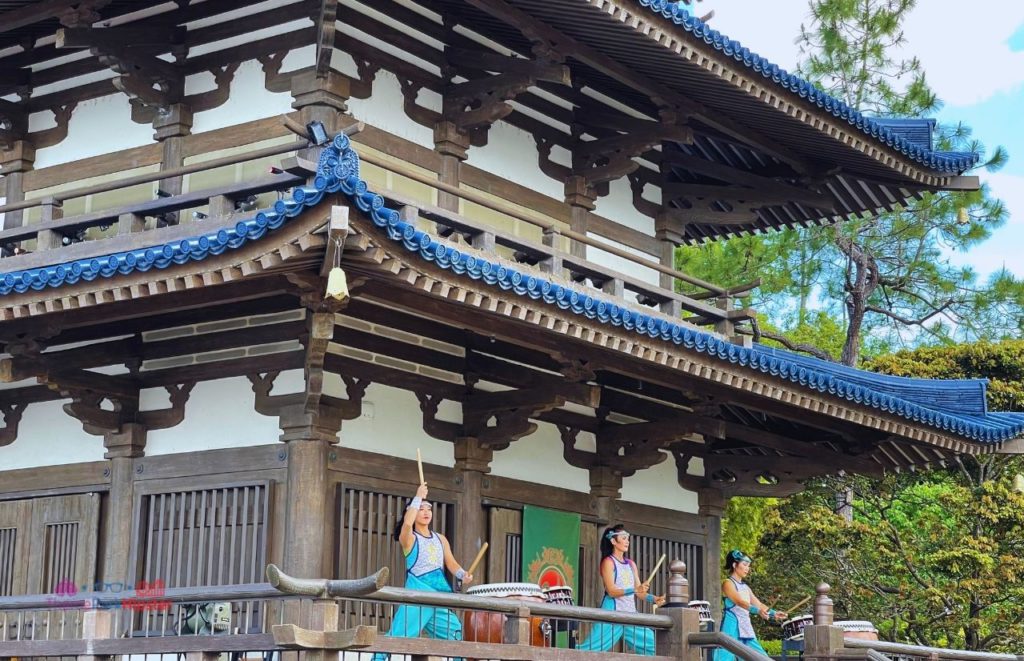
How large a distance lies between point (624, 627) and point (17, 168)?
7510mm

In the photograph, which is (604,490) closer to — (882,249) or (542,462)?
(542,462)

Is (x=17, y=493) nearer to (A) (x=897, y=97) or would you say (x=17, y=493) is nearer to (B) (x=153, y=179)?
(B) (x=153, y=179)

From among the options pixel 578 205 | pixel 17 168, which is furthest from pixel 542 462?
pixel 17 168

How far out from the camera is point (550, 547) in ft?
46.0

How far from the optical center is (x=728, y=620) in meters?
13.9

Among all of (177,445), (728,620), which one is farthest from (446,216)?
(728,620)

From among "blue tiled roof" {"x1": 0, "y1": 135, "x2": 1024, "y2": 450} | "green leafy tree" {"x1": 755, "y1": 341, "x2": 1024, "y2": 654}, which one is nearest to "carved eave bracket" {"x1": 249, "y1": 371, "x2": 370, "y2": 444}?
"blue tiled roof" {"x1": 0, "y1": 135, "x2": 1024, "y2": 450}

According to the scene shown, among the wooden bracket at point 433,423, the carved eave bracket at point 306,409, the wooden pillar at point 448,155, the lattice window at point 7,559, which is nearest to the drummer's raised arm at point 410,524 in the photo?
the carved eave bracket at point 306,409

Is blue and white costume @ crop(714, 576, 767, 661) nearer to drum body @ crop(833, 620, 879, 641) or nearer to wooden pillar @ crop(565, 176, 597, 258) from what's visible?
drum body @ crop(833, 620, 879, 641)

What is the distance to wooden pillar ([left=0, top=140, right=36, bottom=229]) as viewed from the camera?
1426 cm

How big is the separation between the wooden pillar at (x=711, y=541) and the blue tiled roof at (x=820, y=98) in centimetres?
440

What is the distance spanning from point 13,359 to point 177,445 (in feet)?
5.12

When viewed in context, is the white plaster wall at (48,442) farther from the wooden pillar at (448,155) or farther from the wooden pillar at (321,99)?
the wooden pillar at (448,155)

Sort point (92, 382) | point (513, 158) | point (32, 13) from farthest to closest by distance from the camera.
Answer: point (513, 158) < point (32, 13) < point (92, 382)
